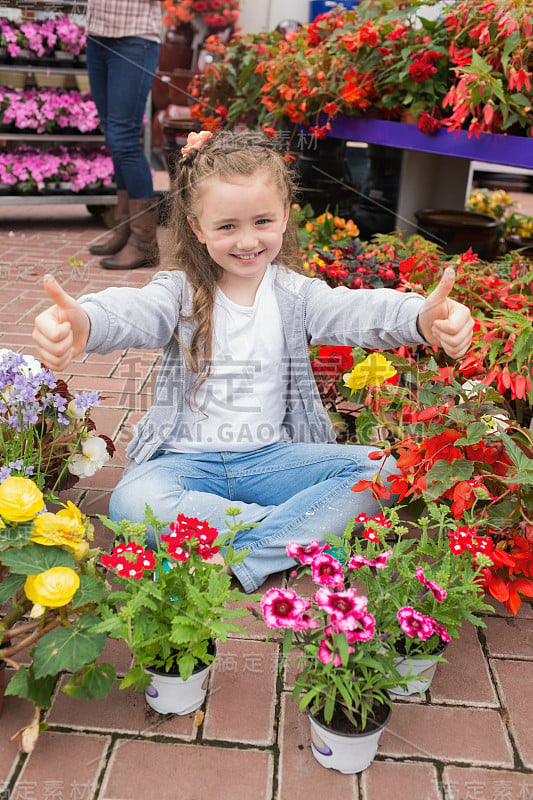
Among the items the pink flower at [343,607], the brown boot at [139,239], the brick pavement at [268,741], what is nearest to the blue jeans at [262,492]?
the brick pavement at [268,741]

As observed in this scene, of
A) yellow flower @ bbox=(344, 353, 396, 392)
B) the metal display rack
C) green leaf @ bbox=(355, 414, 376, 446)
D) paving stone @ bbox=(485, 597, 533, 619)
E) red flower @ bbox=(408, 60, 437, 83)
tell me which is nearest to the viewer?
paving stone @ bbox=(485, 597, 533, 619)

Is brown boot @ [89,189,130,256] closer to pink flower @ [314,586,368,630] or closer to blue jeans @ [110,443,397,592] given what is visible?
blue jeans @ [110,443,397,592]

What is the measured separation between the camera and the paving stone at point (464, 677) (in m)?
1.54

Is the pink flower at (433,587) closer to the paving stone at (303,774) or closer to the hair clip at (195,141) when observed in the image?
the paving stone at (303,774)

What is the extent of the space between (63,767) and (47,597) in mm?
344

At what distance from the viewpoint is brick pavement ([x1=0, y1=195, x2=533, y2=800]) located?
4.33 ft

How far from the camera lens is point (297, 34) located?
416 cm

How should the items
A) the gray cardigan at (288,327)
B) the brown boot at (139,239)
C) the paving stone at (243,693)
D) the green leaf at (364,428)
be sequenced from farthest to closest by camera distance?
the brown boot at (139,239)
the green leaf at (364,428)
the gray cardigan at (288,327)
the paving stone at (243,693)

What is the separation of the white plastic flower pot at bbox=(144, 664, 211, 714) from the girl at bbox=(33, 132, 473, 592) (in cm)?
38

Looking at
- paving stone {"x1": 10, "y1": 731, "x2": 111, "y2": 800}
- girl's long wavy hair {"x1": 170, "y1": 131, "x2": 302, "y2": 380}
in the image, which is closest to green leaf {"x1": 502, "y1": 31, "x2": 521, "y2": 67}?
girl's long wavy hair {"x1": 170, "y1": 131, "x2": 302, "y2": 380}

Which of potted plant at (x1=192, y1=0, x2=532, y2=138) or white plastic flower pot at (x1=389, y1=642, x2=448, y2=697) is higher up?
potted plant at (x1=192, y1=0, x2=532, y2=138)

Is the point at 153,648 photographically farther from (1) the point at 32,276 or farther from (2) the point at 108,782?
(1) the point at 32,276

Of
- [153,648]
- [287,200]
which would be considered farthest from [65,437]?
[287,200]

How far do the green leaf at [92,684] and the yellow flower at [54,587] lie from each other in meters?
0.16
